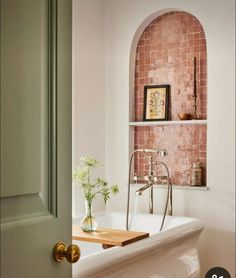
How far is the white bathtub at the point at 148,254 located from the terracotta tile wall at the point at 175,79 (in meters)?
0.61

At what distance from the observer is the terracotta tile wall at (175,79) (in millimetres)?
4129

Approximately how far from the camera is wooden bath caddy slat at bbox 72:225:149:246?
2.80 meters

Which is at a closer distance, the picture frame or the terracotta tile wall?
the terracotta tile wall

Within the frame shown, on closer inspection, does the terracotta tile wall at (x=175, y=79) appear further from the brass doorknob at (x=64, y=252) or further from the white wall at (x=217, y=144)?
the brass doorknob at (x=64, y=252)

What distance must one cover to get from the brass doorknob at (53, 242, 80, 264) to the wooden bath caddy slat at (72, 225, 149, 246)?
1.15 metres

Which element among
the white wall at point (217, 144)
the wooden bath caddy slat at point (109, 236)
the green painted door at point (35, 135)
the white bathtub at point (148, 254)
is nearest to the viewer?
the green painted door at point (35, 135)

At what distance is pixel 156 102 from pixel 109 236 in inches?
64.3

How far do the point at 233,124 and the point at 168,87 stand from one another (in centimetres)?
73

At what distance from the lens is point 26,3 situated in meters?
1.47

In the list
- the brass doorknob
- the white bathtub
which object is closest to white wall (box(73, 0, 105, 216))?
the white bathtub

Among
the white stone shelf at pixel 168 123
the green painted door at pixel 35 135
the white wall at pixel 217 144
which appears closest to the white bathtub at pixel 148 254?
the white wall at pixel 217 144

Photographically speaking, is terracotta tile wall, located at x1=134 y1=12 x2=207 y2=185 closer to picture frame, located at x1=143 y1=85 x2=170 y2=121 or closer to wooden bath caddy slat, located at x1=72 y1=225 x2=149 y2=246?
picture frame, located at x1=143 y1=85 x2=170 y2=121

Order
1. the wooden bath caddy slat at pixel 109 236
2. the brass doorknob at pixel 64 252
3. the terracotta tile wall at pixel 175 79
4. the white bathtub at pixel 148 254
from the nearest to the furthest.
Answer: the brass doorknob at pixel 64 252 → the white bathtub at pixel 148 254 → the wooden bath caddy slat at pixel 109 236 → the terracotta tile wall at pixel 175 79

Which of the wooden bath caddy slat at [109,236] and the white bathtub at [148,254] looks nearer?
the white bathtub at [148,254]
